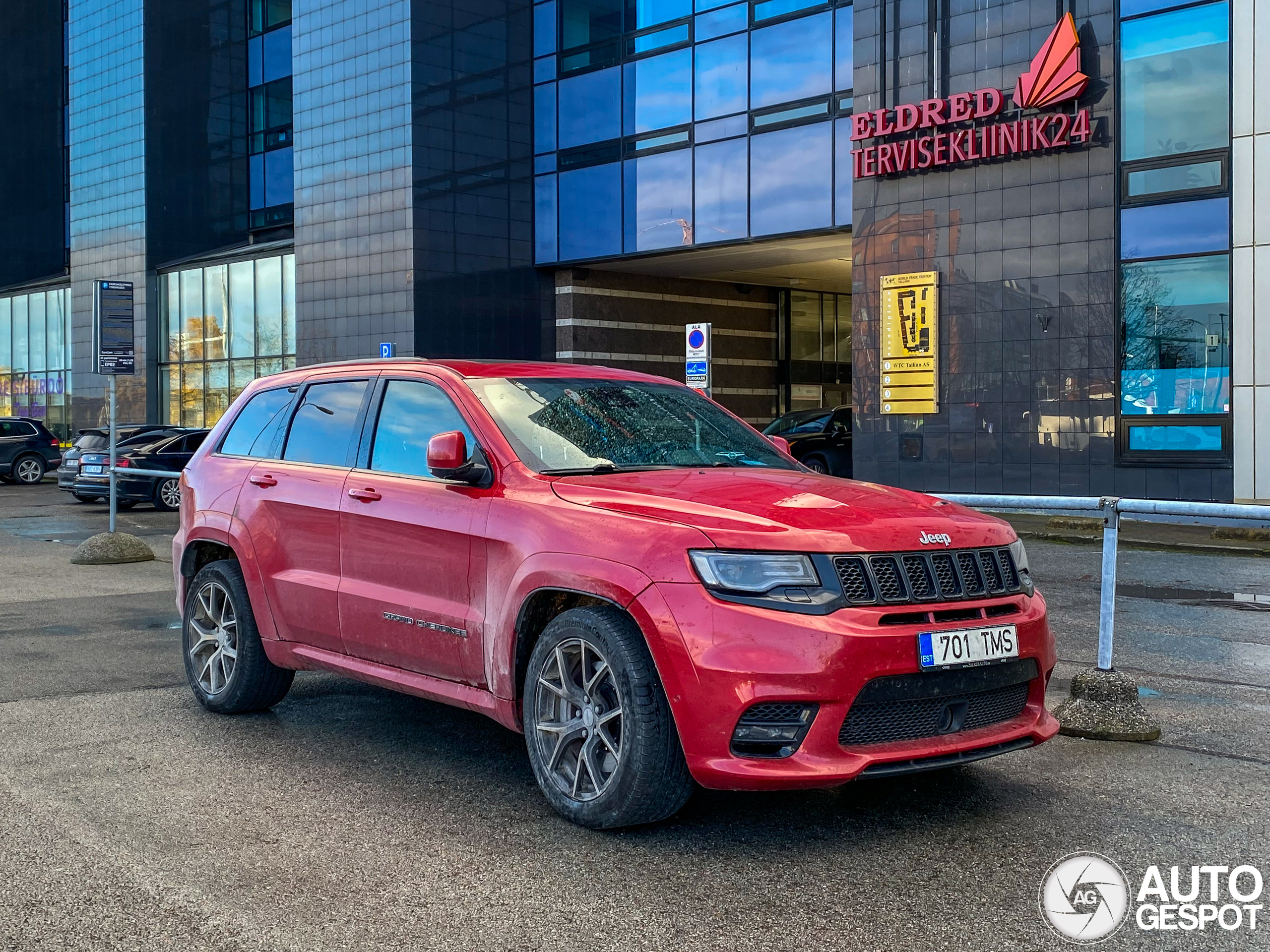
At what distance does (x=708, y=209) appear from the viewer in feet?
94.6

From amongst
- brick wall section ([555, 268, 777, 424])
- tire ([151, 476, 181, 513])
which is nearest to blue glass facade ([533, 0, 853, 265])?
brick wall section ([555, 268, 777, 424])

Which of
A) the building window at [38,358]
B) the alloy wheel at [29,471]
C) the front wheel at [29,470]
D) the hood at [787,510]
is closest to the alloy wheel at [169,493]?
the front wheel at [29,470]

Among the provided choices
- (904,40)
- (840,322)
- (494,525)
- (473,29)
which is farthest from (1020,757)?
(840,322)

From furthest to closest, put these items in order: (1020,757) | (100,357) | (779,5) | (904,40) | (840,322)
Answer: (840,322)
(779,5)
(904,40)
(100,357)
(1020,757)

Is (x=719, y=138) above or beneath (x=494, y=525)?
above

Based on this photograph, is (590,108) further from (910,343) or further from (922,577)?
(922,577)

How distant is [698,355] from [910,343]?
608 centimetres

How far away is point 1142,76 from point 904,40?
4453 millimetres

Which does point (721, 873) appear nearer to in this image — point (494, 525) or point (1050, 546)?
point (494, 525)

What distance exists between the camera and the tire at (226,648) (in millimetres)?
6336

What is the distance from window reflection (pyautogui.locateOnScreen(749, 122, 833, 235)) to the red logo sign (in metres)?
5.60

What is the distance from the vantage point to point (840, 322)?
39.5 meters

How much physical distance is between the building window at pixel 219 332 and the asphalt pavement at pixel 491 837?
104 feet

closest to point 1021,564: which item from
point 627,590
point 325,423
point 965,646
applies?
point 965,646
